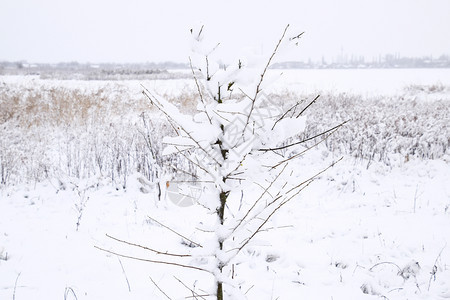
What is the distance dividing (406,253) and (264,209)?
8.38 feet

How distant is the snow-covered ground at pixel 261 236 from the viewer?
8.53 feet

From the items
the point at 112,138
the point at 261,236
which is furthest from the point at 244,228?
the point at 112,138

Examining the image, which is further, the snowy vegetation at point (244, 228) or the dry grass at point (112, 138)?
the dry grass at point (112, 138)

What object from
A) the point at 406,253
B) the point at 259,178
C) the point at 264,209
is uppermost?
the point at 259,178

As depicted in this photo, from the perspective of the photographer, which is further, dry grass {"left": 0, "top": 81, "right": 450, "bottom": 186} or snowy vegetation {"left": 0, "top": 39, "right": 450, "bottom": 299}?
dry grass {"left": 0, "top": 81, "right": 450, "bottom": 186}

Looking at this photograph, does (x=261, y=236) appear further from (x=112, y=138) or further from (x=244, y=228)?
(x=112, y=138)

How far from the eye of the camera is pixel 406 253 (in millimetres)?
3068

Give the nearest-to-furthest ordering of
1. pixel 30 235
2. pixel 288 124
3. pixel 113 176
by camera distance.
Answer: pixel 288 124
pixel 30 235
pixel 113 176

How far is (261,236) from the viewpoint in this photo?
11.5ft

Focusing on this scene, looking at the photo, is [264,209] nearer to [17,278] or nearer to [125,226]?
[17,278]

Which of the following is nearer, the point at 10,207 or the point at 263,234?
the point at 263,234

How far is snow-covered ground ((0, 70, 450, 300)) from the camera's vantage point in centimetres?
260

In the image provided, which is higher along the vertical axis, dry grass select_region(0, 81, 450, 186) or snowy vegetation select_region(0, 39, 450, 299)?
dry grass select_region(0, 81, 450, 186)

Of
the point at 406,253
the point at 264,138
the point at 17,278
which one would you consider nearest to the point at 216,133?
the point at 264,138
